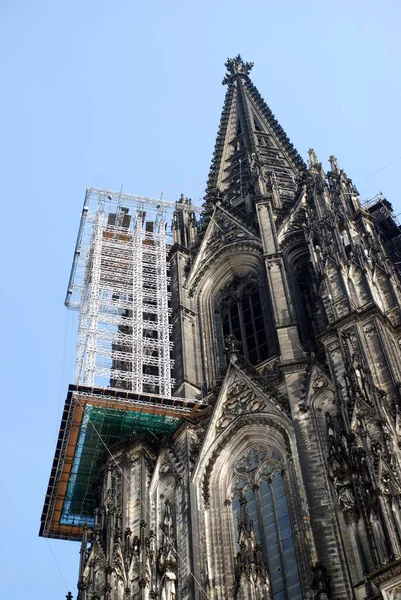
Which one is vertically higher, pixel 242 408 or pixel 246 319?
pixel 246 319

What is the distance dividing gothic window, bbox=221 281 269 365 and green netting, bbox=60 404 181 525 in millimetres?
→ 4263

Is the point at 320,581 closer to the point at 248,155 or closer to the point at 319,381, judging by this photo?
the point at 319,381

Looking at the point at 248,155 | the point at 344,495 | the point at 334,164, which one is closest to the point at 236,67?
the point at 248,155

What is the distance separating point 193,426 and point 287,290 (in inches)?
233

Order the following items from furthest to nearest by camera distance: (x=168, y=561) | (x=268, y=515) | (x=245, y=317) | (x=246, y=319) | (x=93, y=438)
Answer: (x=245, y=317) → (x=246, y=319) → (x=93, y=438) → (x=268, y=515) → (x=168, y=561)

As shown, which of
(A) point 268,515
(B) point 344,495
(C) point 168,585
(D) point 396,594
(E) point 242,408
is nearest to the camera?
(D) point 396,594

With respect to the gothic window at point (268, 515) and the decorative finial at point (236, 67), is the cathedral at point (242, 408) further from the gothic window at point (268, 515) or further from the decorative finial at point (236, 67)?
the decorative finial at point (236, 67)

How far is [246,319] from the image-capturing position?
3625 centimetres

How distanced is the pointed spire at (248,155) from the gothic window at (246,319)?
426 centimetres

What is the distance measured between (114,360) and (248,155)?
1419 centimetres

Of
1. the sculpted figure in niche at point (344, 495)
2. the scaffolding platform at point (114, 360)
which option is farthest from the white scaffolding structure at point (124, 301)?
the sculpted figure in niche at point (344, 495)

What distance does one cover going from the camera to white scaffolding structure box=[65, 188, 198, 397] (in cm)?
3488

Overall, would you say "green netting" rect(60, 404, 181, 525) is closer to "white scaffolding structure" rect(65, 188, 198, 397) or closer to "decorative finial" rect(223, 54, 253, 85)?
"white scaffolding structure" rect(65, 188, 198, 397)

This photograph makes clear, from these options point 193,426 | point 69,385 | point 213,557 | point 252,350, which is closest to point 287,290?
point 252,350
